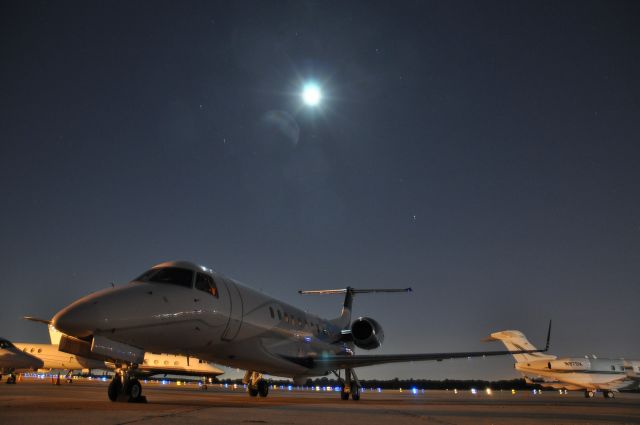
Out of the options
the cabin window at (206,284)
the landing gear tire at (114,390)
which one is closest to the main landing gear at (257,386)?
the cabin window at (206,284)

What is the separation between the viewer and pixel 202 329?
11445mm

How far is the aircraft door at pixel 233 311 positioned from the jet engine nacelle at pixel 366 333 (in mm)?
9157

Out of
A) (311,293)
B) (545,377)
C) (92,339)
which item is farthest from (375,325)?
(545,377)

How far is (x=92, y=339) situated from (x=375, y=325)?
14.3 metres

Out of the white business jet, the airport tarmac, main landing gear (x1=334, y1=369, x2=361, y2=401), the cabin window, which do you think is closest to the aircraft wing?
the white business jet

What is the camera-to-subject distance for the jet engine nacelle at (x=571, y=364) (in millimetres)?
40719

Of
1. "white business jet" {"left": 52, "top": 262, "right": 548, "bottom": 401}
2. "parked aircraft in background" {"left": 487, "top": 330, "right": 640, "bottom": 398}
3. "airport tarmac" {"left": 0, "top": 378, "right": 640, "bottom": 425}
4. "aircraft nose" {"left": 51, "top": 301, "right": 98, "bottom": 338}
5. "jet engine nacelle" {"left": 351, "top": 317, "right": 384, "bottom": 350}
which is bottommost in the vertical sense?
"airport tarmac" {"left": 0, "top": 378, "right": 640, "bottom": 425}

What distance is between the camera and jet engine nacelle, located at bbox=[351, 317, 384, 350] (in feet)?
68.8

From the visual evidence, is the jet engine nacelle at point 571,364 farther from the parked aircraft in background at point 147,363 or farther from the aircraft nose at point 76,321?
the aircraft nose at point 76,321

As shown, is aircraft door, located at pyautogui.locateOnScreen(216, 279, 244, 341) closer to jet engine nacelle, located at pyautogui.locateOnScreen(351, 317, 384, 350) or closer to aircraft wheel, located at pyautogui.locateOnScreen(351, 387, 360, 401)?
aircraft wheel, located at pyautogui.locateOnScreen(351, 387, 360, 401)

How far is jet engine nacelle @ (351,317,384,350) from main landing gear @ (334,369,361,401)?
7.95 ft

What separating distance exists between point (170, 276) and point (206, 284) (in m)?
1.06

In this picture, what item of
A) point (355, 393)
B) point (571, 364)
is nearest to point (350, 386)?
point (355, 393)

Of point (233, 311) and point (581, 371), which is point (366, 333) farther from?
point (581, 371)
